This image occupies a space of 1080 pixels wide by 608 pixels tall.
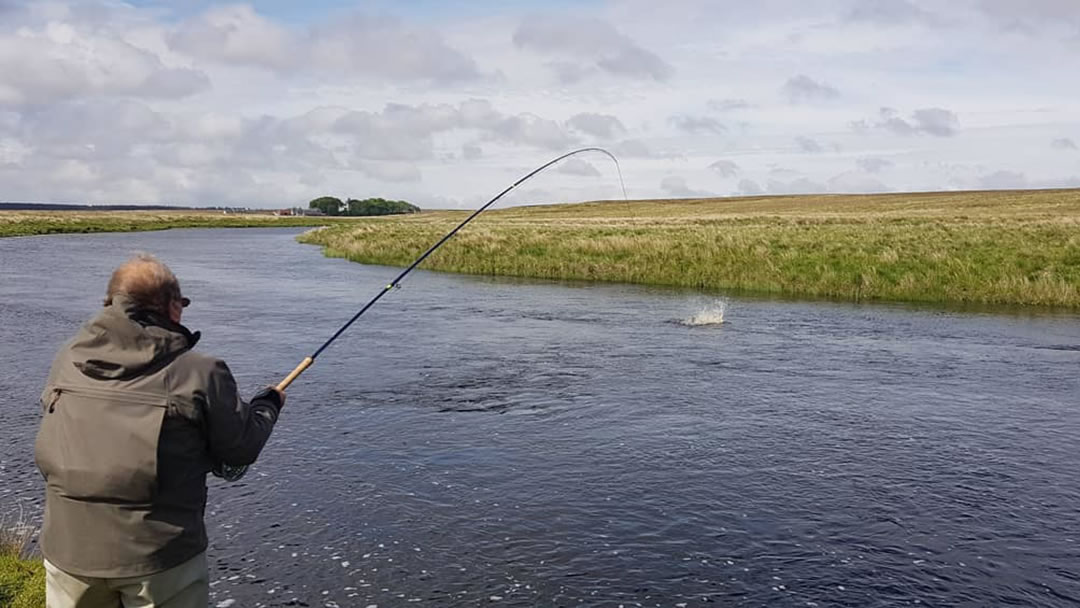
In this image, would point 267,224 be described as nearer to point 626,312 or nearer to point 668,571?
point 626,312

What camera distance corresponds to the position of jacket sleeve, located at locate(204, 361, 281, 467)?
3795mm

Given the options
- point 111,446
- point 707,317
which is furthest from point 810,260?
point 111,446

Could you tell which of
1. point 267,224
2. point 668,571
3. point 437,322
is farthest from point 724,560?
point 267,224

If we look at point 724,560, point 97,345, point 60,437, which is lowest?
point 724,560

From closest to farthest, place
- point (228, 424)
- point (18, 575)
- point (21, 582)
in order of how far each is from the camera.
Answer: point (228, 424)
point (21, 582)
point (18, 575)

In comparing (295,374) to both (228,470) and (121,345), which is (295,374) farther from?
(121,345)

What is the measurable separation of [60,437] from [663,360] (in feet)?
45.9

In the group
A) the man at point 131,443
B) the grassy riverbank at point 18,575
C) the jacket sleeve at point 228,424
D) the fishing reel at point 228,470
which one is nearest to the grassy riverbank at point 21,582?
the grassy riverbank at point 18,575

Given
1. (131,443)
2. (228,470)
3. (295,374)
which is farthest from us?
(295,374)

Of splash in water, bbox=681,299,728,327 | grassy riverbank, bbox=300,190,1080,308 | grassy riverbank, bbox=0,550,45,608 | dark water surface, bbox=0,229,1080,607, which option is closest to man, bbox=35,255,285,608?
grassy riverbank, bbox=0,550,45,608

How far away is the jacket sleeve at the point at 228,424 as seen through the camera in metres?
3.79

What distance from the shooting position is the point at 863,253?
3158 centimetres

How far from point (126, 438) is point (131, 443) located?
3 centimetres

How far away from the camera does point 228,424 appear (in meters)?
3.84
